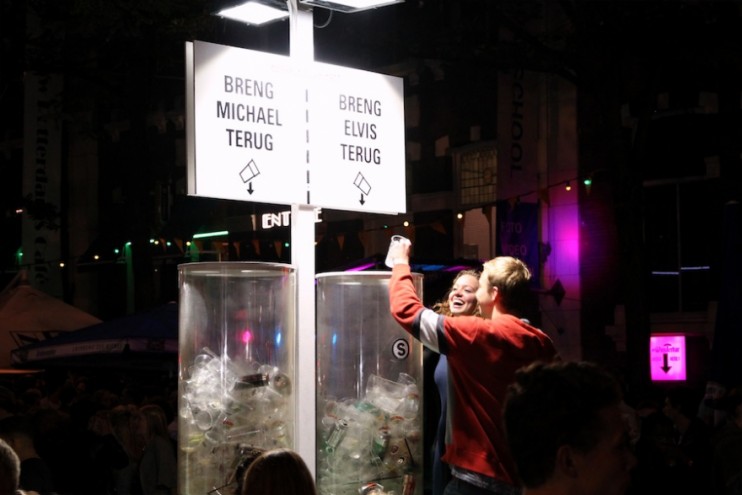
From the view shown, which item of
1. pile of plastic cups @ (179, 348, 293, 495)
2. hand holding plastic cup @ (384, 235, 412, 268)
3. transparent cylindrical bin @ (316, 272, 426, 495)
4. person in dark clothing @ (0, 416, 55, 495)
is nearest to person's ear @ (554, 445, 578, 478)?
hand holding plastic cup @ (384, 235, 412, 268)

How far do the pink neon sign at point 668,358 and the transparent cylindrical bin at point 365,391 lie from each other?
49.9ft

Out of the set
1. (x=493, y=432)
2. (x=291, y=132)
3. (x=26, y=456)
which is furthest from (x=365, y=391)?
(x=26, y=456)

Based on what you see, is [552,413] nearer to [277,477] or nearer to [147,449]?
[277,477]

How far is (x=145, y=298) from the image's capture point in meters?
21.2

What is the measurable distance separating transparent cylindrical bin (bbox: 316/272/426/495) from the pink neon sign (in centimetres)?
1520

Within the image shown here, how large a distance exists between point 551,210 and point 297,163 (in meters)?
16.8

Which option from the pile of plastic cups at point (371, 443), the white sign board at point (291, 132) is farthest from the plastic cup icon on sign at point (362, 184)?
the pile of plastic cups at point (371, 443)

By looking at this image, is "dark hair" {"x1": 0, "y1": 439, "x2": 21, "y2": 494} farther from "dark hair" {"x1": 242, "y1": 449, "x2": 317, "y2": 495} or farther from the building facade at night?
the building facade at night

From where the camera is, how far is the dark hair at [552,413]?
8.13ft

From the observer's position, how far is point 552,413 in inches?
97.7

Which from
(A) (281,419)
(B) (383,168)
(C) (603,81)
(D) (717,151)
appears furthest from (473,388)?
(D) (717,151)

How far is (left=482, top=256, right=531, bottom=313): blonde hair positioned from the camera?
484cm

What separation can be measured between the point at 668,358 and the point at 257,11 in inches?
639

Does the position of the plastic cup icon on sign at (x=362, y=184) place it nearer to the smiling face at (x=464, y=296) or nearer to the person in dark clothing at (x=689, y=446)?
the smiling face at (x=464, y=296)
